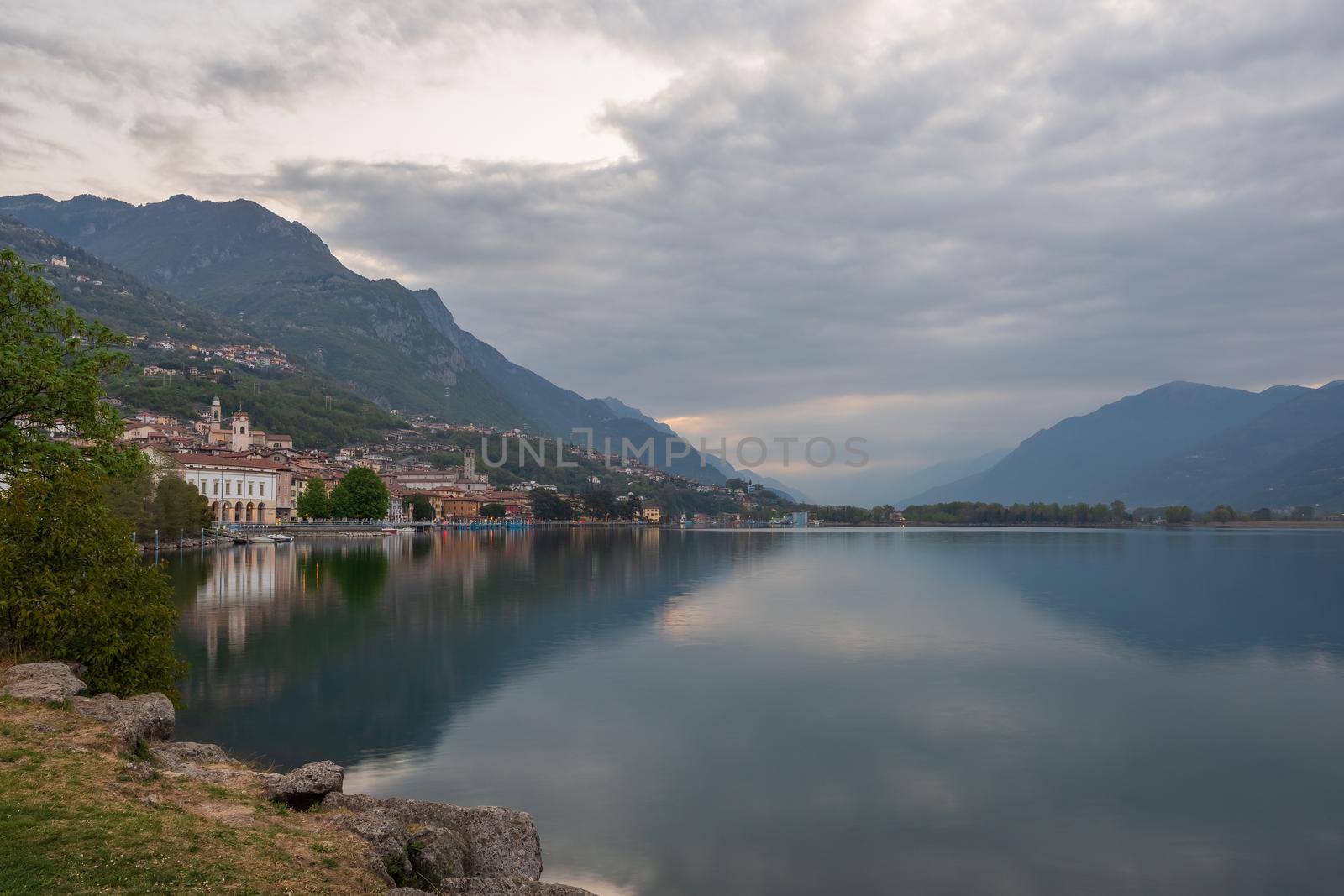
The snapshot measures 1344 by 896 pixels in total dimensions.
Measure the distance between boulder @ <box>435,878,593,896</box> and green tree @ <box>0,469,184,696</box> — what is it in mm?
10097

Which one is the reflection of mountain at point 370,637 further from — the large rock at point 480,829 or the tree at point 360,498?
the tree at point 360,498

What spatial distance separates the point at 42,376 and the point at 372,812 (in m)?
12.4

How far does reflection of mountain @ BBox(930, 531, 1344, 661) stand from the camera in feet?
114

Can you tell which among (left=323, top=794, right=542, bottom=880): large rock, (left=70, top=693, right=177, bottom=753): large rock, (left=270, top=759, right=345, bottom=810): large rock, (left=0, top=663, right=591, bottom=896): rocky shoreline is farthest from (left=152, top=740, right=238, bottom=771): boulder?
(left=323, top=794, right=542, bottom=880): large rock

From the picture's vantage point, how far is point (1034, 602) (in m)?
46.6

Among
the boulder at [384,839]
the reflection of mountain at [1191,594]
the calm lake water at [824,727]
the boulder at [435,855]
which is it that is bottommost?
the reflection of mountain at [1191,594]

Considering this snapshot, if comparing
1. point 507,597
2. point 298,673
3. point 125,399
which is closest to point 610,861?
point 298,673

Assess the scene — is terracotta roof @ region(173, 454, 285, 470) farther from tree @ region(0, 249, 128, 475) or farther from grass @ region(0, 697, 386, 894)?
grass @ region(0, 697, 386, 894)

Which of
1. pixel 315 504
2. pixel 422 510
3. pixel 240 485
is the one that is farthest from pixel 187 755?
pixel 422 510

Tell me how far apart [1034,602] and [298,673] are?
37.5 m

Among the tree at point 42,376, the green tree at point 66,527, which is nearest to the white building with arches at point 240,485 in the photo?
the tree at point 42,376

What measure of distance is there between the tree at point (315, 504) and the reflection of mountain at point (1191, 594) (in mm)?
88345

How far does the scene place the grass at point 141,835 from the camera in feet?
23.3

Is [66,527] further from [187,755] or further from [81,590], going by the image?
[187,755]
